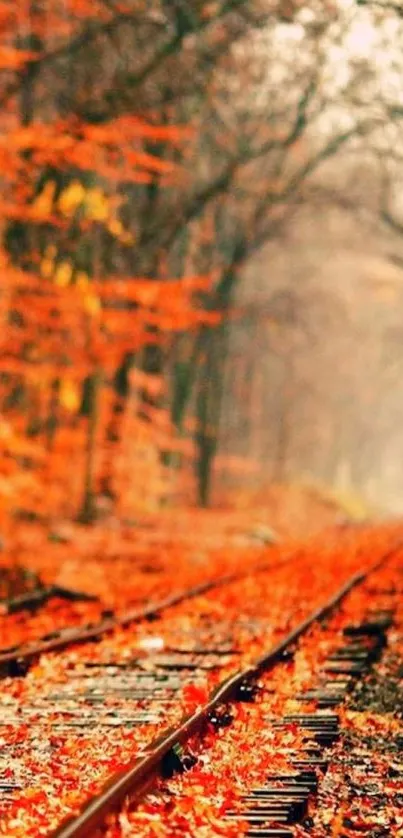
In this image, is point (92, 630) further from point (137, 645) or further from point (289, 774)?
point (289, 774)

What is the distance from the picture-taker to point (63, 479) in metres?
30.8

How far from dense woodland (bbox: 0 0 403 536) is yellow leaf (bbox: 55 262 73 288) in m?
0.06

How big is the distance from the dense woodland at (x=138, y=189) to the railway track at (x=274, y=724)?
374 inches

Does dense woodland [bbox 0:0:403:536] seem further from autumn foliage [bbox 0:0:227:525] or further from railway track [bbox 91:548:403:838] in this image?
railway track [bbox 91:548:403:838]

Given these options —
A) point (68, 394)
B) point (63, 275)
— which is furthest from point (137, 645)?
point (68, 394)

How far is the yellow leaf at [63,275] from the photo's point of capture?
84.6 feet

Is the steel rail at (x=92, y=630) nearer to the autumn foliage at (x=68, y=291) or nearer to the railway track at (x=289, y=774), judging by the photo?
the railway track at (x=289, y=774)

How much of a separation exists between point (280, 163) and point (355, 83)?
5529 millimetres

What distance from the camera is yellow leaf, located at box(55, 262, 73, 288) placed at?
25797 millimetres

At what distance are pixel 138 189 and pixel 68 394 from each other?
25.1 ft

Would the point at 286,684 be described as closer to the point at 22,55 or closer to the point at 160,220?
the point at 22,55

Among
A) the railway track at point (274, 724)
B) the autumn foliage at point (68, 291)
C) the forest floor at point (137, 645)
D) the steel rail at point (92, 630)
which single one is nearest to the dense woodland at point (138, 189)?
the autumn foliage at point (68, 291)

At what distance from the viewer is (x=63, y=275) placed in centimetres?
2595

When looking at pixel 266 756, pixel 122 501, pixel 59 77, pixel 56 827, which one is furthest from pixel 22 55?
pixel 122 501
